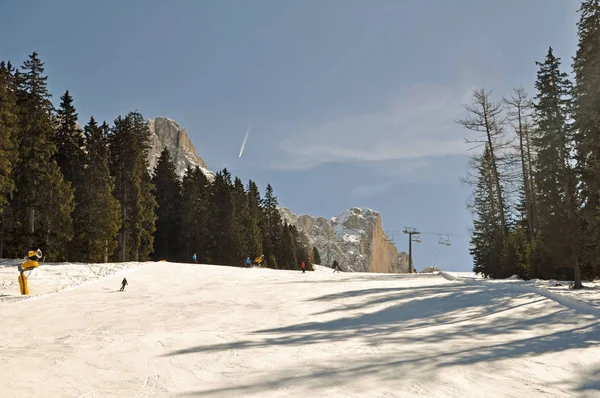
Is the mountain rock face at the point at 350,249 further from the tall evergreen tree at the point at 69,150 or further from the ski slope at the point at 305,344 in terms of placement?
the ski slope at the point at 305,344

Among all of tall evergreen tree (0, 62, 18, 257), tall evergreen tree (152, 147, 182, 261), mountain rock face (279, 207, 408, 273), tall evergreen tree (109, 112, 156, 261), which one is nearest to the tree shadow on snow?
tall evergreen tree (0, 62, 18, 257)

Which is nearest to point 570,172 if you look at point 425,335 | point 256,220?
point 425,335

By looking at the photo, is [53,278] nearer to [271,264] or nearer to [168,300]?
[168,300]

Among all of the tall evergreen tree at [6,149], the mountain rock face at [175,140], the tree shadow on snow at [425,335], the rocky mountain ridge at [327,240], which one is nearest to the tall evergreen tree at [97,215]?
the tall evergreen tree at [6,149]

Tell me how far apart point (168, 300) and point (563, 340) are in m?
13.7

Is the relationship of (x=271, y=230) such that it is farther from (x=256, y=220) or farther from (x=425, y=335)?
(x=425, y=335)

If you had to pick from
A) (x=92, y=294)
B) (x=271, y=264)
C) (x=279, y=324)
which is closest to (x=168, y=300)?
(x=92, y=294)

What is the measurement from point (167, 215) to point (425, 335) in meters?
58.8

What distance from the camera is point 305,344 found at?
1000 centimetres

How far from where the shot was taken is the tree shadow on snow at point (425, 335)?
7.87 m

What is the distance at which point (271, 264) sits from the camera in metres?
71.6

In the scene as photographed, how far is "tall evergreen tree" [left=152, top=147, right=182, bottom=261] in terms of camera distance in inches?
2475

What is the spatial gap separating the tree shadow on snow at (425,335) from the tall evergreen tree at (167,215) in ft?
167

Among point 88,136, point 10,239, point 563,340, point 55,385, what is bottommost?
point 55,385
